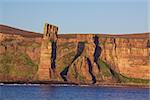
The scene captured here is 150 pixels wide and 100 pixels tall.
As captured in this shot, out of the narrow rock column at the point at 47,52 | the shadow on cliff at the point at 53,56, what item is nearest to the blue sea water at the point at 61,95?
the narrow rock column at the point at 47,52

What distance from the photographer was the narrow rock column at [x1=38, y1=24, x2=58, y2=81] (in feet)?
552

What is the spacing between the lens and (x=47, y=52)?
17462 cm

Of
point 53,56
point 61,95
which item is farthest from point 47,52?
point 61,95

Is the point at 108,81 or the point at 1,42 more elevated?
the point at 1,42

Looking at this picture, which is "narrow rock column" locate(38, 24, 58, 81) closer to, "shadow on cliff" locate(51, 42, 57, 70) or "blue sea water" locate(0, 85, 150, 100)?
"shadow on cliff" locate(51, 42, 57, 70)

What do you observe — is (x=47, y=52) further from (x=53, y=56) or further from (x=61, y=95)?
(x=61, y=95)

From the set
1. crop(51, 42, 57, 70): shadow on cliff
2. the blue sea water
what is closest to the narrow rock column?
crop(51, 42, 57, 70): shadow on cliff

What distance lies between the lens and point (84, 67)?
187 m

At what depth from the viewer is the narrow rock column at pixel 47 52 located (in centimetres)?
16825

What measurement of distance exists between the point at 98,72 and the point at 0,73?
35791 millimetres

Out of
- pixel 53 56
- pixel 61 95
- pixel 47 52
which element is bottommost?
pixel 61 95

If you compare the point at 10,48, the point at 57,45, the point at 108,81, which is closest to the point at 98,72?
the point at 108,81

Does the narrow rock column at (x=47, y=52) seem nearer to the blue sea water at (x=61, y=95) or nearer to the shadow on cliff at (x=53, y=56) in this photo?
the shadow on cliff at (x=53, y=56)

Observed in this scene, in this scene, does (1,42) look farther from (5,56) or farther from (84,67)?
(84,67)
